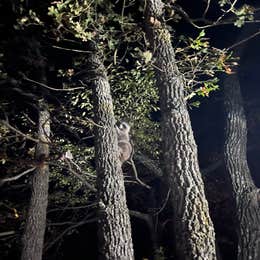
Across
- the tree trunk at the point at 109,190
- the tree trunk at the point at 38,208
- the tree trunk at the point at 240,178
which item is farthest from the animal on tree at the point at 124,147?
the tree trunk at the point at 240,178

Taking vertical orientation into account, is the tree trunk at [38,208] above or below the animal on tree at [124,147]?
below

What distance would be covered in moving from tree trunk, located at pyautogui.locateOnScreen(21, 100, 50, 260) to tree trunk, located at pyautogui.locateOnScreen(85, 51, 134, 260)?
1.60 metres

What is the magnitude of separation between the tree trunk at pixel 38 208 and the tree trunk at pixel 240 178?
5.04 meters

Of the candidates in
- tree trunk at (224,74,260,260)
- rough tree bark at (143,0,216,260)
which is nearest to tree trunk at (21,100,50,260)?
rough tree bark at (143,0,216,260)

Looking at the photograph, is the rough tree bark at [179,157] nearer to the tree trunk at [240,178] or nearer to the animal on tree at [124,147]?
the animal on tree at [124,147]

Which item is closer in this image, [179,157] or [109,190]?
[179,157]

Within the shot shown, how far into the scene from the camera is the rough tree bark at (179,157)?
387cm

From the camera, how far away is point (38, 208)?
6801 millimetres

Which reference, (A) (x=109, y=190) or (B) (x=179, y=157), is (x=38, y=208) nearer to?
(A) (x=109, y=190)

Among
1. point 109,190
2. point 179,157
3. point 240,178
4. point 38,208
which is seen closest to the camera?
point 179,157

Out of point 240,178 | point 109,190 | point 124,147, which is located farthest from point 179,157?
point 240,178

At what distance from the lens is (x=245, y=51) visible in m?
10.4

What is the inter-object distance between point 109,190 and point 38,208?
2.84 meters

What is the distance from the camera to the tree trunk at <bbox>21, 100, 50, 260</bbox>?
646 cm
